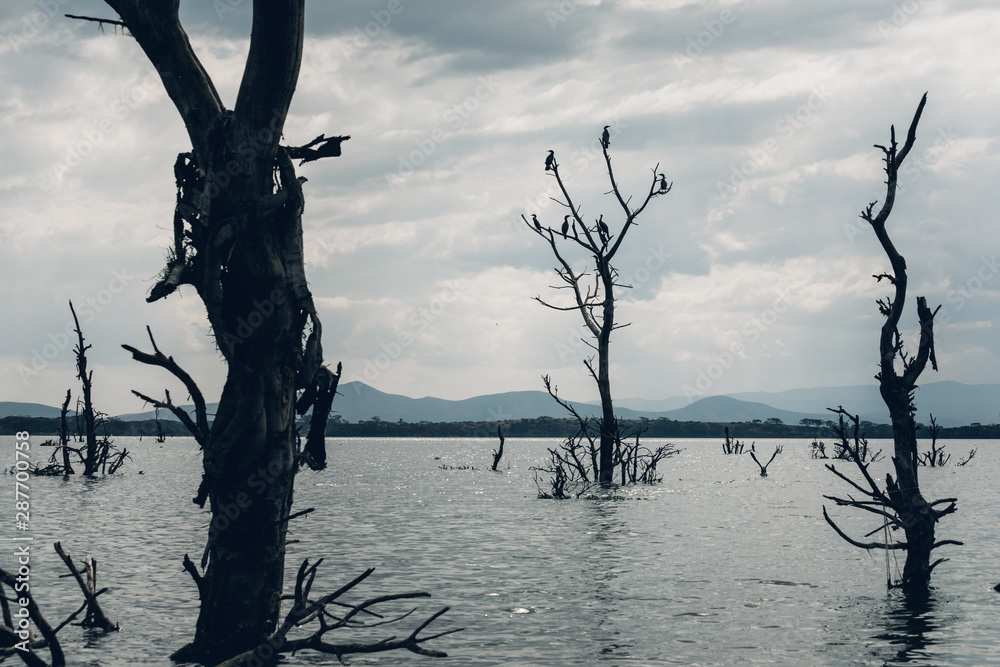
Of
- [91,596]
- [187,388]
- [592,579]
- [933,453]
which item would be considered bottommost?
[592,579]

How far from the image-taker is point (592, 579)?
1575cm

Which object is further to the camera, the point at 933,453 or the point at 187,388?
the point at 933,453

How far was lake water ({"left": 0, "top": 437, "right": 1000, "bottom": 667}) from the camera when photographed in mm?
10742

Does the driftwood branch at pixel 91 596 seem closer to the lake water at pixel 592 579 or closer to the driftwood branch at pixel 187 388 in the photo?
the lake water at pixel 592 579

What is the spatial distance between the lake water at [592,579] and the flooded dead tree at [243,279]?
13.4 ft

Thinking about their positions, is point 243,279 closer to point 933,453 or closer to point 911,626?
point 911,626

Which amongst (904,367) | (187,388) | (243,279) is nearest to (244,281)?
(243,279)

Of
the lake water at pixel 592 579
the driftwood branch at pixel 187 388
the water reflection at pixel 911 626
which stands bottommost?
the lake water at pixel 592 579

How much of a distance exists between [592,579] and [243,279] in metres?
11.0

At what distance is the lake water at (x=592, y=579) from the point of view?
10.7 m

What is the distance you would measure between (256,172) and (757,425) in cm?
18747

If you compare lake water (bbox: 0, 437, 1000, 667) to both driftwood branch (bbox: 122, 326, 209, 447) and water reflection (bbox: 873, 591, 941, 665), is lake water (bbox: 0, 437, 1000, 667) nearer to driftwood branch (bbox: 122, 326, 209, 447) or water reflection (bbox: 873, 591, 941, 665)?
water reflection (bbox: 873, 591, 941, 665)

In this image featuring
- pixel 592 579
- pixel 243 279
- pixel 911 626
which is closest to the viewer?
pixel 243 279

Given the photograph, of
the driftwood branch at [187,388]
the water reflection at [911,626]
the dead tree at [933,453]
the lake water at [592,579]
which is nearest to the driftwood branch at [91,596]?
the lake water at [592,579]
